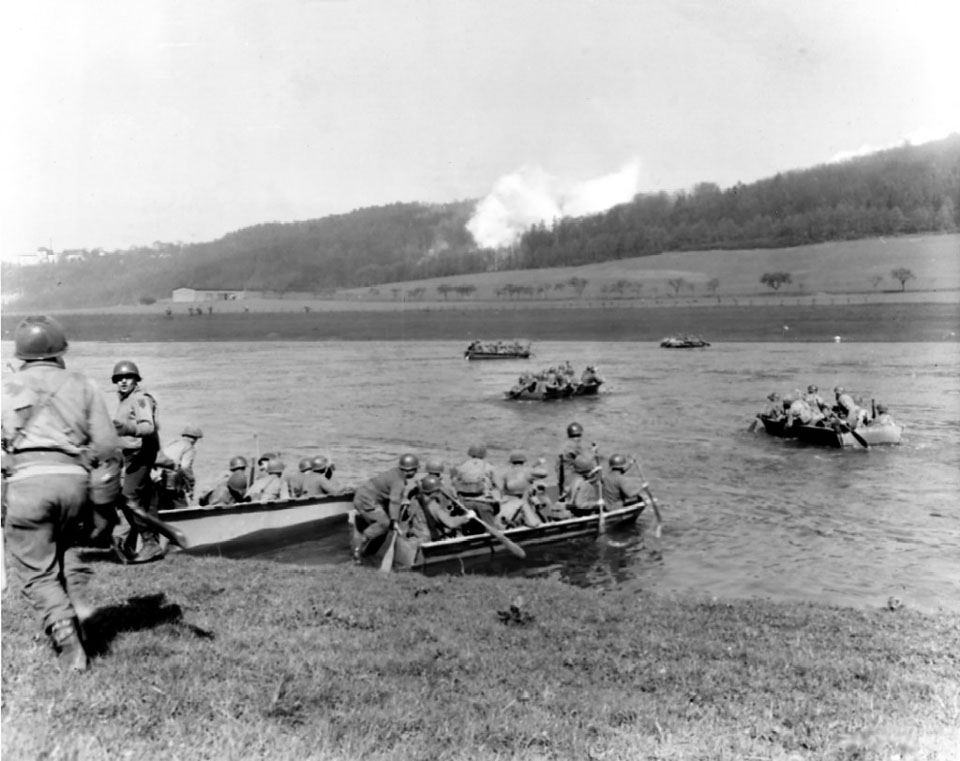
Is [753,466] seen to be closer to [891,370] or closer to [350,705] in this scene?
[350,705]

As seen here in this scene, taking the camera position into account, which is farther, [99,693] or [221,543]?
[221,543]

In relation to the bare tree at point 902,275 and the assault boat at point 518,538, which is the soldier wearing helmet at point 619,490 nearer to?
the assault boat at point 518,538

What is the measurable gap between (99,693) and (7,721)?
0.58 metres

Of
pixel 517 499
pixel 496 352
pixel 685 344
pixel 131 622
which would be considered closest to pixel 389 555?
pixel 517 499

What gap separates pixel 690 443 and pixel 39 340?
25291 millimetres

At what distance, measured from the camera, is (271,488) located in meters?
16.2

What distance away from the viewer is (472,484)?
15648 mm

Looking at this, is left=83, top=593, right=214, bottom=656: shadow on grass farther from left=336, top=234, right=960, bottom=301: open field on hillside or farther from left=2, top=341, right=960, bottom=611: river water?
left=336, top=234, right=960, bottom=301: open field on hillside

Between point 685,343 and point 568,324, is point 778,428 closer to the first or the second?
point 685,343

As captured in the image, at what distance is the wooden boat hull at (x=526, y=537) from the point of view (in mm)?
13586

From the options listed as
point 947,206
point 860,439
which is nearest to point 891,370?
point 860,439

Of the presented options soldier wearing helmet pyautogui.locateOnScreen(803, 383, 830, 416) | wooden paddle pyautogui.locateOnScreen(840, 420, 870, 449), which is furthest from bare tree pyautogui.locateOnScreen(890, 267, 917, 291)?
wooden paddle pyautogui.locateOnScreen(840, 420, 870, 449)

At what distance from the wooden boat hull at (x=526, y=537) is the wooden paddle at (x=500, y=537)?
140mm

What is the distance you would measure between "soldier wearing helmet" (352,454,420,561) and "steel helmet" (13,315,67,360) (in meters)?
8.25
